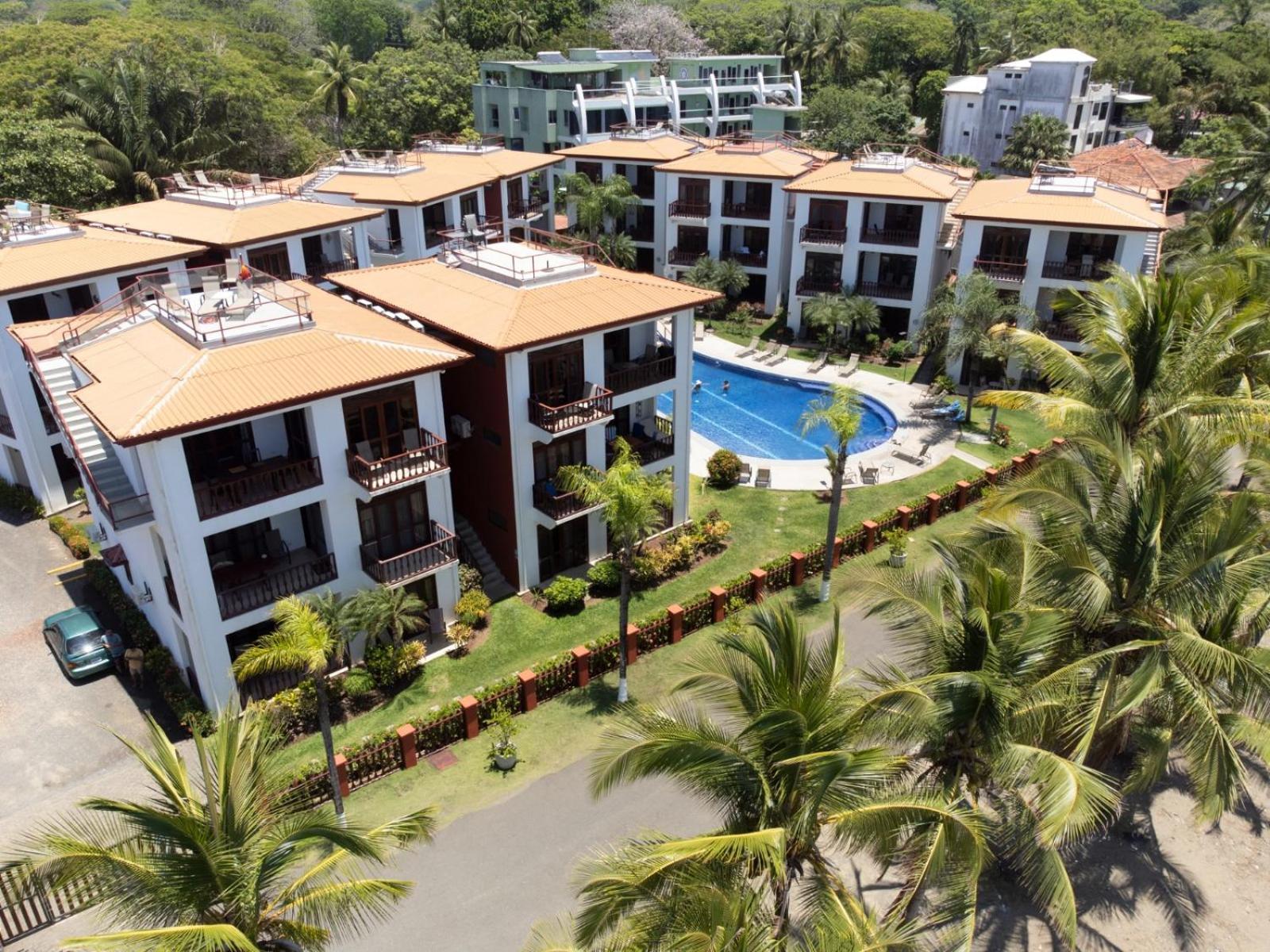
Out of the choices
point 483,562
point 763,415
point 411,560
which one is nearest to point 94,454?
point 411,560

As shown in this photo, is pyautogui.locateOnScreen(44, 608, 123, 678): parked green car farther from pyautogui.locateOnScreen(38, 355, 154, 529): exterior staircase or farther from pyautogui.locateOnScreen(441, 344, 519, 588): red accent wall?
pyautogui.locateOnScreen(441, 344, 519, 588): red accent wall

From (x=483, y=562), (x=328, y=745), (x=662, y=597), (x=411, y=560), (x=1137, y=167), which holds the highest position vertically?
(x=1137, y=167)

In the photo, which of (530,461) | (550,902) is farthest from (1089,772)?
(530,461)

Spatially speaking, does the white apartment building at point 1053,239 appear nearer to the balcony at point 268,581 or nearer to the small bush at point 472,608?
the small bush at point 472,608

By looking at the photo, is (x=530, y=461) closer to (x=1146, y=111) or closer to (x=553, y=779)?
(x=553, y=779)

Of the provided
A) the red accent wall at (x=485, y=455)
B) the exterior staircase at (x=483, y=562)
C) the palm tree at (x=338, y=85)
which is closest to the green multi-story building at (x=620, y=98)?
the palm tree at (x=338, y=85)

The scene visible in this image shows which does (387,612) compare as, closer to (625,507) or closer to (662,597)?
(625,507)
